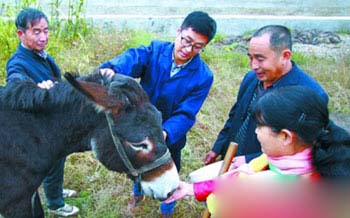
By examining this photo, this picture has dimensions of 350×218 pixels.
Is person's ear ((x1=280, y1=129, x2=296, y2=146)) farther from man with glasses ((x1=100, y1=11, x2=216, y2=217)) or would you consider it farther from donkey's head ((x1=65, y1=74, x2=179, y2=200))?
man with glasses ((x1=100, y1=11, x2=216, y2=217))

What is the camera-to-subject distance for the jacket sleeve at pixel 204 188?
2.23 meters

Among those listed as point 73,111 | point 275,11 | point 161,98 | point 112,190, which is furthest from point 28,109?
point 275,11

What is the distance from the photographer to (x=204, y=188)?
2.25 meters

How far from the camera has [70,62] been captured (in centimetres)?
551

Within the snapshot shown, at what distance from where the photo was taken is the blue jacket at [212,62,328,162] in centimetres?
259

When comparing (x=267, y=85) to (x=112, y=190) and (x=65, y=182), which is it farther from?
(x=65, y=182)

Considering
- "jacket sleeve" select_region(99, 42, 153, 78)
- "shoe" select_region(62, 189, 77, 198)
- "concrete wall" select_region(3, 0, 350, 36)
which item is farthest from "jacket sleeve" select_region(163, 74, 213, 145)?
"concrete wall" select_region(3, 0, 350, 36)

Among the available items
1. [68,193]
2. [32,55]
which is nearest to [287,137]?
[32,55]

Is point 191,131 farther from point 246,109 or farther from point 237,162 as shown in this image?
point 237,162

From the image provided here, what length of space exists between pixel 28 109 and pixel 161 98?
99 cm

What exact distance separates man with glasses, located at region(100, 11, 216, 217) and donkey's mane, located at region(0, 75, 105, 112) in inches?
20.0

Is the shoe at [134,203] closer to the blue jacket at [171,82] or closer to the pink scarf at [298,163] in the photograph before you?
the blue jacket at [171,82]

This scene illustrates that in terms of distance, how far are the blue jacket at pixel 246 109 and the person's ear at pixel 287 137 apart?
2.57 ft

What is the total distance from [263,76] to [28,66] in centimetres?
164
